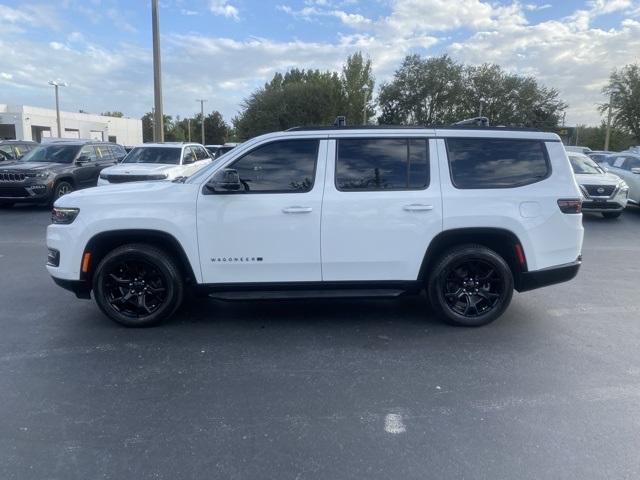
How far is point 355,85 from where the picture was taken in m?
49.3

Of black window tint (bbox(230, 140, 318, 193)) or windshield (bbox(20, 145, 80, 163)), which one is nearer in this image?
black window tint (bbox(230, 140, 318, 193))

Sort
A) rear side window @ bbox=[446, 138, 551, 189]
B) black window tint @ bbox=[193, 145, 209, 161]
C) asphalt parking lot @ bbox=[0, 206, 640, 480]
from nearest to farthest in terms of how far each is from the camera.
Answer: asphalt parking lot @ bbox=[0, 206, 640, 480] < rear side window @ bbox=[446, 138, 551, 189] < black window tint @ bbox=[193, 145, 209, 161]

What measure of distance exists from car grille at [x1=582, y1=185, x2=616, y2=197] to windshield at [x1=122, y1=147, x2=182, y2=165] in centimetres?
1084

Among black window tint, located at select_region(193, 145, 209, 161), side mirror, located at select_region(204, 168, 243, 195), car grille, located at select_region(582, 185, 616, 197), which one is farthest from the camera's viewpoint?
black window tint, located at select_region(193, 145, 209, 161)

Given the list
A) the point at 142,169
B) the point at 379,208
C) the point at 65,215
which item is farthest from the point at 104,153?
the point at 379,208

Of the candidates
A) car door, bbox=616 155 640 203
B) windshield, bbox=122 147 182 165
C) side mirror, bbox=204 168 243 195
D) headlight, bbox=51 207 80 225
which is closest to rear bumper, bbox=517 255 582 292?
side mirror, bbox=204 168 243 195

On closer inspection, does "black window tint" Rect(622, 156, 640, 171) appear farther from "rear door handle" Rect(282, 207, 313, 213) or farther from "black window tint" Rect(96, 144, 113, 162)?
"black window tint" Rect(96, 144, 113, 162)

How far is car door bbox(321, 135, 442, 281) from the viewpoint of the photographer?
15.2 ft

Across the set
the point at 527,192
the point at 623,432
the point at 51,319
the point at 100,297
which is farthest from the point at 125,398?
the point at 527,192

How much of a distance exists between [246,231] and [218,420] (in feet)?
6.11

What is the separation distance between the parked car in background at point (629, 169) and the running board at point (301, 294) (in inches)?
476

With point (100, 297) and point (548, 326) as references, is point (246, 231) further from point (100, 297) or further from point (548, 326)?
point (548, 326)

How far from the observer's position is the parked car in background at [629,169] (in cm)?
1420

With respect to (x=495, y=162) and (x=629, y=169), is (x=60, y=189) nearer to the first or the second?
(x=495, y=162)
